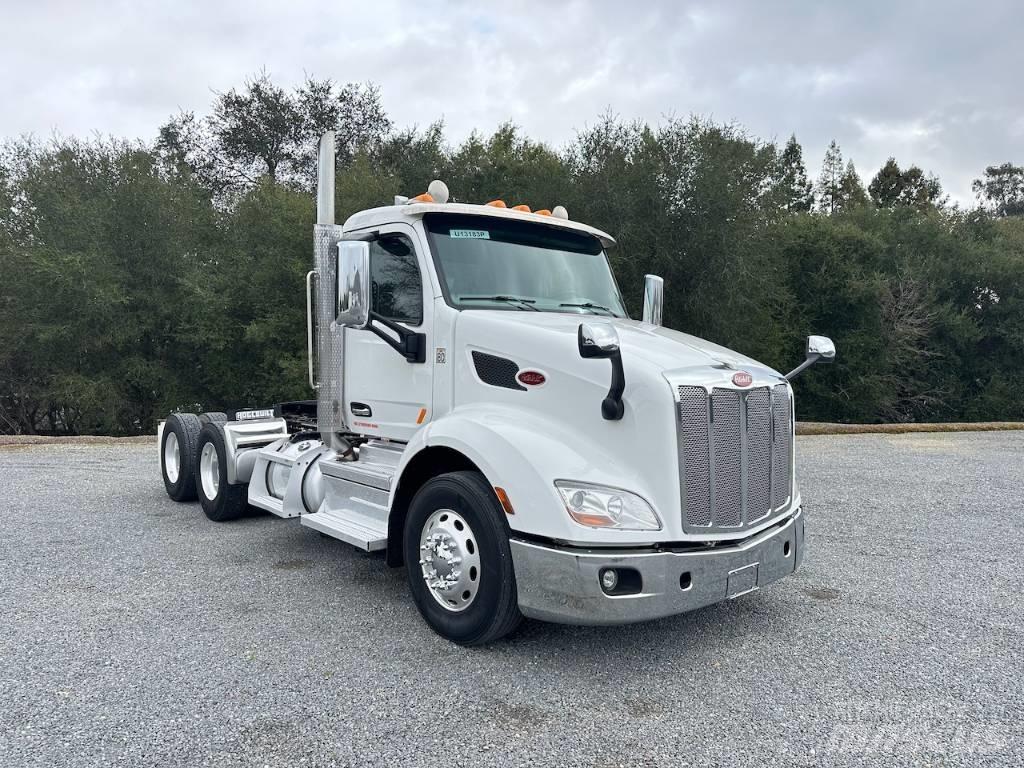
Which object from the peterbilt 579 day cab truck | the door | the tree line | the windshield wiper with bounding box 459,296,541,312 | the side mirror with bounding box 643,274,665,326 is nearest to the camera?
the peterbilt 579 day cab truck

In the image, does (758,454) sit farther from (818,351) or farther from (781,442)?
(818,351)

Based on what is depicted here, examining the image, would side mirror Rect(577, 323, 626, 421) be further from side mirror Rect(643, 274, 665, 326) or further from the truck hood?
side mirror Rect(643, 274, 665, 326)

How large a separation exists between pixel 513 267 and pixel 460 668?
2430mm

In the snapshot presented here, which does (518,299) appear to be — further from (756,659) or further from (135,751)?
(135,751)

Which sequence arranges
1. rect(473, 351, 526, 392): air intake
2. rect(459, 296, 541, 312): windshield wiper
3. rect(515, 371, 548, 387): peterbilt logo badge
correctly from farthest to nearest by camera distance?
rect(459, 296, 541, 312): windshield wiper, rect(473, 351, 526, 392): air intake, rect(515, 371, 548, 387): peterbilt logo badge

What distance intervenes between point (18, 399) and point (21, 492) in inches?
588

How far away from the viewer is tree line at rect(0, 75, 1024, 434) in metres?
19.3

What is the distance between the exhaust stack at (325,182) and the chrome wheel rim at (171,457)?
11.4 feet

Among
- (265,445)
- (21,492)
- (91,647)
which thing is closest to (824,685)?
(91,647)

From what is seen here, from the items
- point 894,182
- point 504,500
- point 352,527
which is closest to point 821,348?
point 504,500

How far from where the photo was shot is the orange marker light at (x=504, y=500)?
3805mm

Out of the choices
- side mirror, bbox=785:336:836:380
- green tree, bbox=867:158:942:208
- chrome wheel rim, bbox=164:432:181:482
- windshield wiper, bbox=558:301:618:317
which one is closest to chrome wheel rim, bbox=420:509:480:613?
windshield wiper, bbox=558:301:618:317

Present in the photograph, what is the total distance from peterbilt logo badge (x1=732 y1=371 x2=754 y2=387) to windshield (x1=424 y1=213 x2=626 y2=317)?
1299 mm

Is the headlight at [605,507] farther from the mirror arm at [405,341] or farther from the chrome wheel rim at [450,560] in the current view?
the mirror arm at [405,341]
